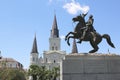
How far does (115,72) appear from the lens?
23469 mm

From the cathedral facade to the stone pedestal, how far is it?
4870 inches

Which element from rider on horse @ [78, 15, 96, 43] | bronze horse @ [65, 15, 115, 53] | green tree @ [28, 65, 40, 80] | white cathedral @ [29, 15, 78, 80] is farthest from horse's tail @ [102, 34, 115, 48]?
white cathedral @ [29, 15, 78, 80]

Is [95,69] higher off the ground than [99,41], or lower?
lower

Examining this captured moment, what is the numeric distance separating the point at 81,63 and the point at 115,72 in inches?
103

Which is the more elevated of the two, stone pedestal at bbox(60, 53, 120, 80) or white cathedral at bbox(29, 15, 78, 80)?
white cathedral at bbox(29, 15, 78, 80)

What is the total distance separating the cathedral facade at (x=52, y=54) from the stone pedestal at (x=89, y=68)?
124 meters

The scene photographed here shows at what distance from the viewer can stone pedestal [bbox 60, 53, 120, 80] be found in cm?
2322

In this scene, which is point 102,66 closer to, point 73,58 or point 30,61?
point 73,58

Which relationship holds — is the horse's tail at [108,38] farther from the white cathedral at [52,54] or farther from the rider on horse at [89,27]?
the white cathedral at [52,54]

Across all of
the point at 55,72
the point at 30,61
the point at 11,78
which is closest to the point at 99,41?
the point at 11,78

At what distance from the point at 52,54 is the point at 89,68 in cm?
12739

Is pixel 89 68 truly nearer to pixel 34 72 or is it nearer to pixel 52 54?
pixel 34 72

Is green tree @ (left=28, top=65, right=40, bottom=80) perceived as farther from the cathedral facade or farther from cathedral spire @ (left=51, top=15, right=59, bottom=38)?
cathedral spire @ (left=51, top=15, right=59, bottom=38)

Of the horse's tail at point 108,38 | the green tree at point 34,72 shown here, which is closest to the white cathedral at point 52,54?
the green tree at point 34,72
